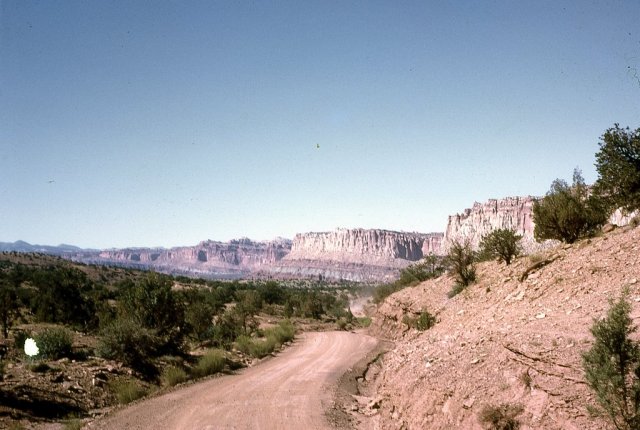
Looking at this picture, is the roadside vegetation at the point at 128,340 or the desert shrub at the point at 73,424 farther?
the roadside vegetation at the point at 128,340

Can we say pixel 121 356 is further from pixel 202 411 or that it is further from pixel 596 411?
pixel 596 411

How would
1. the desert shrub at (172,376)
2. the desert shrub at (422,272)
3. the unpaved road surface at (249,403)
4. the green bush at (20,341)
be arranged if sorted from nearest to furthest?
the unpaved road surface at (249,403) < the desert shrub at (172,376) < the green bush at (20,341) < the desert shrub at (422,272)

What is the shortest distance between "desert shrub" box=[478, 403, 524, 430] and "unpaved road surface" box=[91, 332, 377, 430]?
21.7 feet

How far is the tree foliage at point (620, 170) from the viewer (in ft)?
65.0

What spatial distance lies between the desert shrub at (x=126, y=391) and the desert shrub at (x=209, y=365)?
352 cm

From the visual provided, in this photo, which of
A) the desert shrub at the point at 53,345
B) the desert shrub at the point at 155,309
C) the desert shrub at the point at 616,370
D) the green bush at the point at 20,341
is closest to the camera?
the desert shrub at the point at 616,370

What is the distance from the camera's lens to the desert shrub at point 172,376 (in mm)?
18297

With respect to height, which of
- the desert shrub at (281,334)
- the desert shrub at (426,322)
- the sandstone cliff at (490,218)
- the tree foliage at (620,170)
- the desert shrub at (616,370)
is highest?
the sandstone cliff at (490,218)

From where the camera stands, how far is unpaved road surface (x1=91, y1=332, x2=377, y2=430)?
13414 millimetres

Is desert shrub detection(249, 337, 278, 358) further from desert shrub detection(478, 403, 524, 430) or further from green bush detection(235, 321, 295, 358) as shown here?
desert shrub detection(478, 403, 524, 430)

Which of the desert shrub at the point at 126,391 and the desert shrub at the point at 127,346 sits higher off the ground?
the desert shrub at the point at 127,346

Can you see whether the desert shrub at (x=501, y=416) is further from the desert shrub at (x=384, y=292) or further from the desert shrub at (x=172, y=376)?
the desert shrub at (x=384, y=292)

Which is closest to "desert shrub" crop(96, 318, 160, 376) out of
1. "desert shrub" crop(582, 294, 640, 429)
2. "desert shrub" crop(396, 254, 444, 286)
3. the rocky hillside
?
the rocky hillside

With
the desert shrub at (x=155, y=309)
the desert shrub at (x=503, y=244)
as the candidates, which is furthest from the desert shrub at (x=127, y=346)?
the desert shrub at (x=503, y=244)
